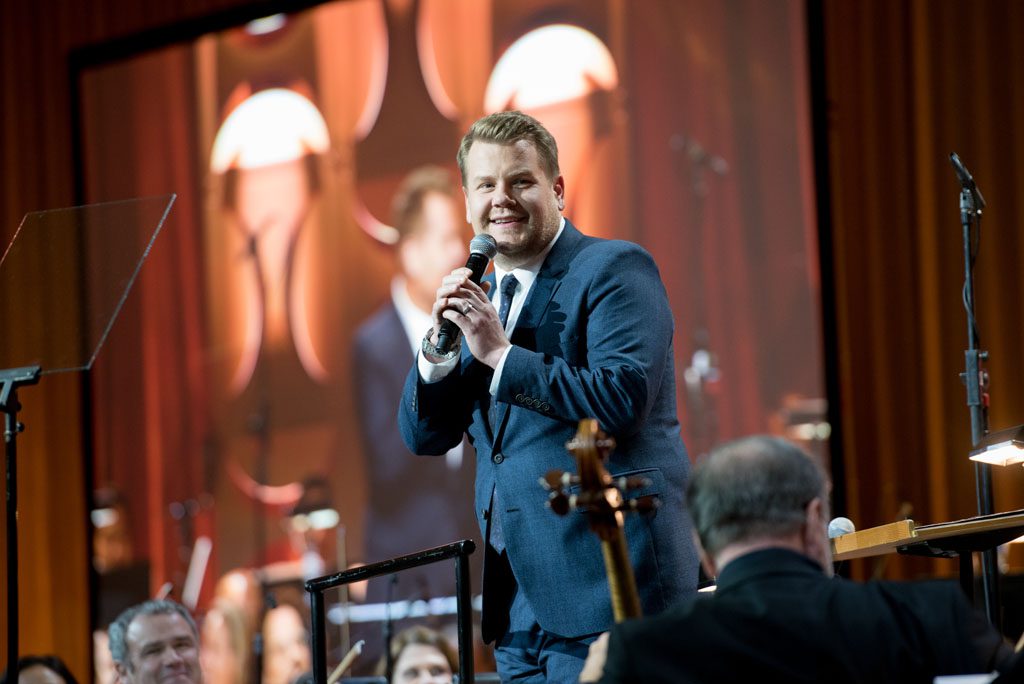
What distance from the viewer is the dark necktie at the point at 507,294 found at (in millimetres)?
2658

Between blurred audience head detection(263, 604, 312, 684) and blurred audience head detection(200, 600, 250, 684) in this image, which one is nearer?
blurred audience head detection(263, 604, 312, 684)

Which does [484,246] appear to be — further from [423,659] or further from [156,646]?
[423,659]

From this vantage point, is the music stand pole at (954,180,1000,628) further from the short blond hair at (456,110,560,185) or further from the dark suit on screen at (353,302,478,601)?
the dark suit on screen at (353,302,478,601)

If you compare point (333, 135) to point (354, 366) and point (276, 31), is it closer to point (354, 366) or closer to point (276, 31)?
point (276, 31)

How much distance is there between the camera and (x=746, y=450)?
1.78 meters

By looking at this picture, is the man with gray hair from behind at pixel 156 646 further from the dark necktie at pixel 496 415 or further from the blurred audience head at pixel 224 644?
the blurred audience head at pixel 224 644

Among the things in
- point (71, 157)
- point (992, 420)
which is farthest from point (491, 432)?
point (71, 157)

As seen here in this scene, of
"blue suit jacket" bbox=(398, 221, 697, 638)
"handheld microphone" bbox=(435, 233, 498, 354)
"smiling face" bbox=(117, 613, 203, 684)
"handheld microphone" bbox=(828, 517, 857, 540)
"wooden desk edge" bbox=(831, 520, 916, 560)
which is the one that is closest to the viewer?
"wooden desk edge" bbox=(831, 520, 916, 560)

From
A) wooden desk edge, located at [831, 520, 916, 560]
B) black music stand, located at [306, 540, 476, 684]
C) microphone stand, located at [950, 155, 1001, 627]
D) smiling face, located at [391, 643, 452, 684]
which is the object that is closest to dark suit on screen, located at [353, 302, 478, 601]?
smiling face, located at [391, 643, 452, 684]

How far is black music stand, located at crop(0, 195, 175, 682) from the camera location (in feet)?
10.0

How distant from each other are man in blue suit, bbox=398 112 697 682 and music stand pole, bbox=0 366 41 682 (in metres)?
0.83

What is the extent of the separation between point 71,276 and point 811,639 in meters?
2.16

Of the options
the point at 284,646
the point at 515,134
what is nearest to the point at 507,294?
the point at 515,134

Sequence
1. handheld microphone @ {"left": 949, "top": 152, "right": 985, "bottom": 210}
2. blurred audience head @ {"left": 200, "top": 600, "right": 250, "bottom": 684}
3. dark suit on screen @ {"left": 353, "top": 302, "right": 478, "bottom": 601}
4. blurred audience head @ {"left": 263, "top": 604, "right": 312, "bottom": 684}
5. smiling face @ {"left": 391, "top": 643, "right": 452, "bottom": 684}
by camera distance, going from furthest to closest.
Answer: blurred audience head @ {"left": 200, "top": 600, "right": 250, "bottom": 684} → blurred audience head @ {"left": 263, "top": 604, "right": 312, "bottom": 684} → dark suit on screen @ {"left": 353, "top": 302, "right": 478, "bottom": 601} → smiling face @ {"left": 391, "top": 643, "right": 452, "bottom": 684} → handheld microphone @ {"left": 949, "top": 152, "right": 985, "bottom": 210}
